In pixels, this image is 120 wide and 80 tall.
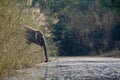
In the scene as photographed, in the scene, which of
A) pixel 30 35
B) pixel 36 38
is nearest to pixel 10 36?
pixel 30 35

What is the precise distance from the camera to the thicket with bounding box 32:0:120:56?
3519 centimetres

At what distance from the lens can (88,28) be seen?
36.9 m

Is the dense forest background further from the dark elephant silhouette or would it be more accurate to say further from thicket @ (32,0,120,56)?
the dark elephant silhouette

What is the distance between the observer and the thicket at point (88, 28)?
115 ft

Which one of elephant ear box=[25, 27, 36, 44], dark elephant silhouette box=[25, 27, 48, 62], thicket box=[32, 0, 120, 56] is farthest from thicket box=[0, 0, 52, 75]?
thicket box=[32, 0, 120, 56]

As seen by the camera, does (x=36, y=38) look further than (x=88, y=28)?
No

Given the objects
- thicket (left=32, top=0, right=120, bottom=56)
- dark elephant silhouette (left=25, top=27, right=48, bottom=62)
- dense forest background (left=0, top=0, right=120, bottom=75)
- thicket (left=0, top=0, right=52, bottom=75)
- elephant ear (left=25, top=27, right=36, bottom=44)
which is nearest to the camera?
thicket (left=0, top=0, right=52, bottom=75)

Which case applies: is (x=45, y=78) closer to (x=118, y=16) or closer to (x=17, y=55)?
(x=17, y=55)

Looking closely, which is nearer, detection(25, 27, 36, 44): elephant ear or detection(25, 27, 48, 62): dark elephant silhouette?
detection(25, 27, 36, 44): elephant ear

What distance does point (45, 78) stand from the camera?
11859 millimetres

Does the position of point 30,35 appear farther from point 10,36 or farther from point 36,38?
point 10,36

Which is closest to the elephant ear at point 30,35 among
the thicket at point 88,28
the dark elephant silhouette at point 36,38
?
the dark elephant silhouette at point 36,38

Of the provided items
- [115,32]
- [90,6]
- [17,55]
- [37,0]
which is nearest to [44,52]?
[17,55]

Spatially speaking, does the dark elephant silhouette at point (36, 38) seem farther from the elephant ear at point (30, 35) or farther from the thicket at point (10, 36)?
the thicket at point (10, 36)
